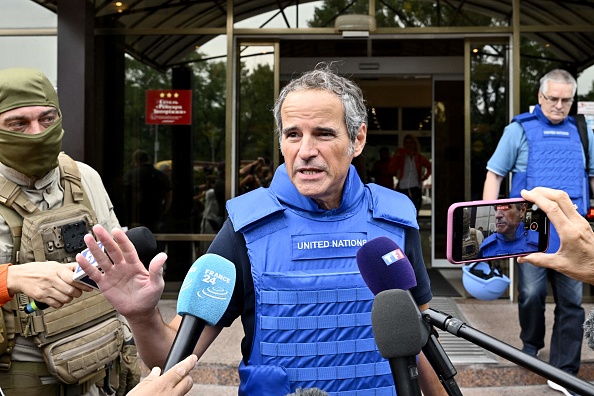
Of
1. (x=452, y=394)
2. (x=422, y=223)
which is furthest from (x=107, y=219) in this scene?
(x=422, y=223)

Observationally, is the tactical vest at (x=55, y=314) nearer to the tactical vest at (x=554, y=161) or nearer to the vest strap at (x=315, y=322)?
the vest strap at (x=315, y=322)

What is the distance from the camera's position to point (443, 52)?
9570 mm

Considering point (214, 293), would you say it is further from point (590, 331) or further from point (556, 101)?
point (556, 101)

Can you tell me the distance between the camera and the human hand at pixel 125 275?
1.77m

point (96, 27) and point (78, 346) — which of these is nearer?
point (78, 346)

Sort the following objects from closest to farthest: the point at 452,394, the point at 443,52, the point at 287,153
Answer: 1. the point at 452,394
2. the point at 287,153
3. the point at 443,52

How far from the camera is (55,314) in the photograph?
104 inches

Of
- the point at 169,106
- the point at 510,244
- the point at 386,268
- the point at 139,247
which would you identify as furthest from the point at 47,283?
the point at 169,106

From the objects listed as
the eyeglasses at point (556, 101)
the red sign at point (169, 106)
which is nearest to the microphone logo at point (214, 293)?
the eyeglasses at point (556, 101)

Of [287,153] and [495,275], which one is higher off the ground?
[287,153]

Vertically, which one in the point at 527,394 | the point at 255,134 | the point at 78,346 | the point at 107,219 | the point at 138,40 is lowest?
the point at 527,394

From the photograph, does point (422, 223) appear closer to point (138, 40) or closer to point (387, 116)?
point (387, 116)

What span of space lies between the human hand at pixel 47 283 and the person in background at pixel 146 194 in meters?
5.87

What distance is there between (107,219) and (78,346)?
1.99 ft
